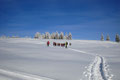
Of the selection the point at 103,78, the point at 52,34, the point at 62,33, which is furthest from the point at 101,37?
→ the point at 103,78

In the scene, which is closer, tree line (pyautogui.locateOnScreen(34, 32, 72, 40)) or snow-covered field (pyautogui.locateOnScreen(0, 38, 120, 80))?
snow-covered field (pyautogui.locateOnScreen(0, 38, 120, 80))

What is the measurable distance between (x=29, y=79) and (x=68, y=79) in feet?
5.70

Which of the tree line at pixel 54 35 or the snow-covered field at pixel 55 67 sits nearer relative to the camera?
the snow-covered field at pixel 55 67

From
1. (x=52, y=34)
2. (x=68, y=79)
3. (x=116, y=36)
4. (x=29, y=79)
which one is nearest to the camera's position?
(x=29, y=79)

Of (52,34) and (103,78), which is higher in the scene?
(52,34)

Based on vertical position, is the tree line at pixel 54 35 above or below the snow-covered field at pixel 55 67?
above

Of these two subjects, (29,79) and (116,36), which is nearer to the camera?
(29,79)

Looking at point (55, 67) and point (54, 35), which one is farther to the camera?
point (54, 35)

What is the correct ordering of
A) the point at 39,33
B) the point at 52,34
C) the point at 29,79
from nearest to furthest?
the point at 29,79
the point at 52,34
the point at 39,33

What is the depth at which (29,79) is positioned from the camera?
14.6ft

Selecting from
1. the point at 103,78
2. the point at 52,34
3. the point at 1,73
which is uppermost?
the point at 52,34

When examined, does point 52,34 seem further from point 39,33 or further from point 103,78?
point 103,78

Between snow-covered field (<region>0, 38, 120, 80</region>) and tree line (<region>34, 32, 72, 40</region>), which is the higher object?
tree line (<region>34, 32, 72, 40</region>)

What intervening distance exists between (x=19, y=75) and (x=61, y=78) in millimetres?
1944
